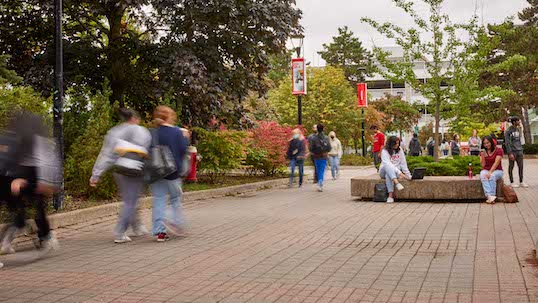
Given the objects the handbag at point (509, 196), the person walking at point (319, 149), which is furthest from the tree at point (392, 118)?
the handbag at point (509, 196)

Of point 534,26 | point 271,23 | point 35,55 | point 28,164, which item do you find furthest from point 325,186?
point 534,26

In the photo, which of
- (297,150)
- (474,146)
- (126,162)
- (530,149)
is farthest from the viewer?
(530,149)

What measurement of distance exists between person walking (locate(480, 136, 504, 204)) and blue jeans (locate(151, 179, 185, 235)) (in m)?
6.88

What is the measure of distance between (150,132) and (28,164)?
2.10m

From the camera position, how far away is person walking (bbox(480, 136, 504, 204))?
44.1ft

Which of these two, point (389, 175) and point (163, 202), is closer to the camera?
point (163, 202)

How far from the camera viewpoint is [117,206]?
1191cm

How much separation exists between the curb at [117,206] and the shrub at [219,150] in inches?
28.8

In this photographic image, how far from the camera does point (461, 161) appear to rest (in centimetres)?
1866

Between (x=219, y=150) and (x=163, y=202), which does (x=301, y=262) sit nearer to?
(x=163, y=202)

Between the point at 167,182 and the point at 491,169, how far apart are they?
23.4 ft

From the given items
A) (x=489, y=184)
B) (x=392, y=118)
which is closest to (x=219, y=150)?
(x=489, y=184)

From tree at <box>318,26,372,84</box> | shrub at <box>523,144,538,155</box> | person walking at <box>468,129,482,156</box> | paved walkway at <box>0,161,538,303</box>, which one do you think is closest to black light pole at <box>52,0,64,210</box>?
paved walkway at <box>0,161,538,303</box>

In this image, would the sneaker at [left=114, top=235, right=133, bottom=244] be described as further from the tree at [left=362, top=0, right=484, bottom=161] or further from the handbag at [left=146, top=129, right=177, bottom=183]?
the tree at [left=362, top=0, right=484, bottom=161]
